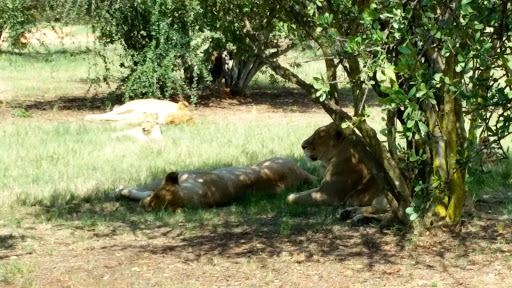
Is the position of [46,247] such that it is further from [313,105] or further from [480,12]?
[313,105]

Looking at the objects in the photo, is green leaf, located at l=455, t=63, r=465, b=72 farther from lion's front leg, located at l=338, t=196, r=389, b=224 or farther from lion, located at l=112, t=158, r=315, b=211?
lion, located at l=112, t=158, r=315, b=211

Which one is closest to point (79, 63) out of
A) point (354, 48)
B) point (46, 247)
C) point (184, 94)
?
point (184, 94)

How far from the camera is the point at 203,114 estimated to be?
17375 millimetres

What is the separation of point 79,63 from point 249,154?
1767 centimetres

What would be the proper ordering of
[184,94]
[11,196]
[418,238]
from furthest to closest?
[184,94] < [11,196] < [418,238]

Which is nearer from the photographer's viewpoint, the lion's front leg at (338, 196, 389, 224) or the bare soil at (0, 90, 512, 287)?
the bare soil at (0, 90, 512, 287)

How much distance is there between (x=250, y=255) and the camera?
21.4ft

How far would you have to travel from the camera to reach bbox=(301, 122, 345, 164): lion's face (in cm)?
891

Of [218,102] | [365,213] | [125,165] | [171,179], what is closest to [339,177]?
[365,213]

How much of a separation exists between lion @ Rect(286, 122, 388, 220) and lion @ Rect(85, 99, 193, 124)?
21.0 ft

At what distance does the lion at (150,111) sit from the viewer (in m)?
15.2

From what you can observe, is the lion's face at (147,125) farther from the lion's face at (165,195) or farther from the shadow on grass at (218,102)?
the lion's face at (165,195)

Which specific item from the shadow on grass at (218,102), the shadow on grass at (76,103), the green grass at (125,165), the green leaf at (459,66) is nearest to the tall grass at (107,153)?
the green grass at (125,165)

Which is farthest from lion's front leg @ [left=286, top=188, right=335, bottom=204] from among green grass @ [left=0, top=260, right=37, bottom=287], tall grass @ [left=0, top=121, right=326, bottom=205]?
green grass @ [left=0, top=260, right=37, bottom=287]
